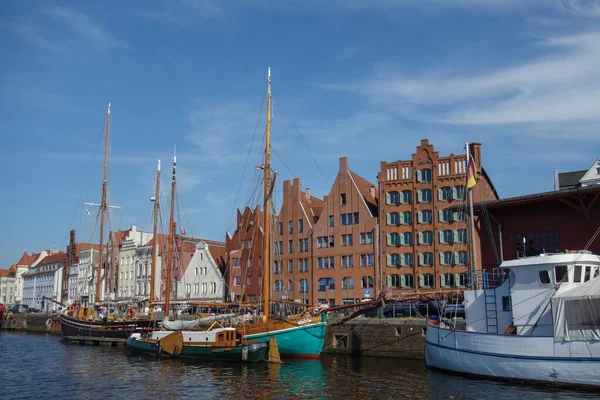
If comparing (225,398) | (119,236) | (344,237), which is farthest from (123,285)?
(225,398)

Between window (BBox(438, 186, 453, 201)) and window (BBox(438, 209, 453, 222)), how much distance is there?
139 centimetres

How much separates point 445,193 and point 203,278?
150 ft

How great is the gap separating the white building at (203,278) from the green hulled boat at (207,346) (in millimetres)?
39584

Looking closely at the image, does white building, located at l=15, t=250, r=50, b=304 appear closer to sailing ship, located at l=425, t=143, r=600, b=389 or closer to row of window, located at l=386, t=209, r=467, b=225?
row of window, located at l=386, t=209, r=467, b=225

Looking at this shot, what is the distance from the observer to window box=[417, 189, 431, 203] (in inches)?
2717

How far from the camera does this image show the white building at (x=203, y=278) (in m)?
94.1

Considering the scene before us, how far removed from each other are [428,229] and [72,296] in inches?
3928

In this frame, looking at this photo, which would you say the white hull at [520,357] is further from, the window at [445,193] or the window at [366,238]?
the window at [366,238]

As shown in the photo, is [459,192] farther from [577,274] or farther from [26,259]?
[26,259]

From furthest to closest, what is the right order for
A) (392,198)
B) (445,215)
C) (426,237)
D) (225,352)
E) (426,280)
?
(392,198) < (426,237) < (426,280) < (445,215) < (225,352)

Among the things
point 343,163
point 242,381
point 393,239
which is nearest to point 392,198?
point 393,239

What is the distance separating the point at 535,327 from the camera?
34500 mm

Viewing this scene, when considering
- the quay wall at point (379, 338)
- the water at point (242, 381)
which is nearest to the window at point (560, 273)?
the water at point (242, 381)

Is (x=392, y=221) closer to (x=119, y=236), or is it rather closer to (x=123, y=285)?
(x=123, y=285)
